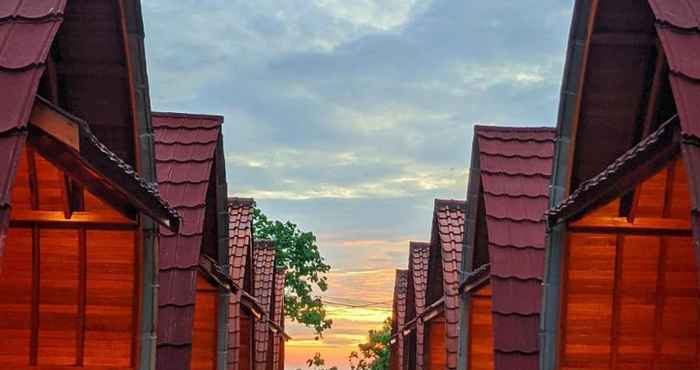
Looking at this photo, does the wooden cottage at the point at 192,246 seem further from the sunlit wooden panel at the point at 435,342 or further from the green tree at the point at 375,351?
the green tree at the point at 375,351

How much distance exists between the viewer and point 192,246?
9.24 meters

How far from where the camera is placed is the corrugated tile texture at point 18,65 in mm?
3795

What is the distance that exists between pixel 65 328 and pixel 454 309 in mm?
6262

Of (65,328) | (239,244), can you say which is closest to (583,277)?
(65,328)

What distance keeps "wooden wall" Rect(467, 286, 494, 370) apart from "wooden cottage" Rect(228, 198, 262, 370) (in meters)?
3.39

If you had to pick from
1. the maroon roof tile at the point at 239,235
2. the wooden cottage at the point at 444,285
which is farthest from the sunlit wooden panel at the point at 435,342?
the maroon roof tile at the point at 239,235

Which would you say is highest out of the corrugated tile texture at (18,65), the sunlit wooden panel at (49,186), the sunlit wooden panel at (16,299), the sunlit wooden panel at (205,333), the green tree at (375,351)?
the corrugated tile texture at (18,65)

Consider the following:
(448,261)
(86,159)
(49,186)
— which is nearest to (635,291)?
(86,159)

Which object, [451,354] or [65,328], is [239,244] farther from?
[65,328]

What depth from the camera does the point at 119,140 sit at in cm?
724

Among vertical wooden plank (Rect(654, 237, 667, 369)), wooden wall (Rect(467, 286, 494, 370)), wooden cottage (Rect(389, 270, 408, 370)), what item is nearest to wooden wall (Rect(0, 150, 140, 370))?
vertical wooden plank (Rect(654, 237, 667, 369))

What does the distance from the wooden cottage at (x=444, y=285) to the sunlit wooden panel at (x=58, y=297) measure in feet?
18.3

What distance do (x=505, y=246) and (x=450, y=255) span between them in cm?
382

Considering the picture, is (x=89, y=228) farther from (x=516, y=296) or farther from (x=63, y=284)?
(x=516, y=296)
